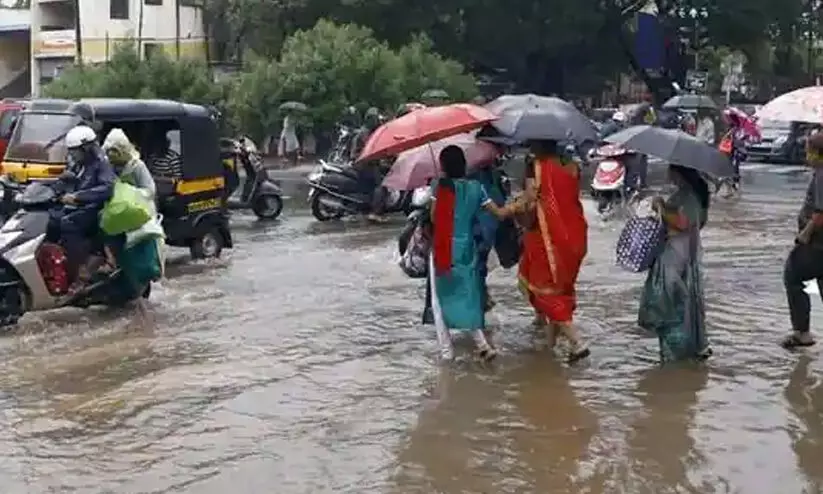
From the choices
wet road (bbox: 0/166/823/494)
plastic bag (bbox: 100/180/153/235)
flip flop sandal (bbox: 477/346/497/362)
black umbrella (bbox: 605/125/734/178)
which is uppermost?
black umbrella (bbox: 605/125/734/178)

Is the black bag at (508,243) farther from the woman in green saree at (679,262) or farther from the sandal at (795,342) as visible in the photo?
the sandal at (795,342)

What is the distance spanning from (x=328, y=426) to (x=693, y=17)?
46.0 meters

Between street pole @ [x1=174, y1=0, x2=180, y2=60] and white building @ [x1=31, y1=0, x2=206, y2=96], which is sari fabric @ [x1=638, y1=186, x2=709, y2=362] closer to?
white building @ [x1=31, y1=0, x2=206, y2=96]

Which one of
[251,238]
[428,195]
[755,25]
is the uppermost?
[755,25]

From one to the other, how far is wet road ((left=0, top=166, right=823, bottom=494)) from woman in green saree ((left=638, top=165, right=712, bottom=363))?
391 millimetres

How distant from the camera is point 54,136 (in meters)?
13.9

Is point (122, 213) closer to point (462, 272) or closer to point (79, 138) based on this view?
point (79, 138)

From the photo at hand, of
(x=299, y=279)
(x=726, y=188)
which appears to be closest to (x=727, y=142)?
(x=726, y=188)

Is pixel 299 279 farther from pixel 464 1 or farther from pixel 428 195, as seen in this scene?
pixel 464 1

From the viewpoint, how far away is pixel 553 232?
27.3 ft

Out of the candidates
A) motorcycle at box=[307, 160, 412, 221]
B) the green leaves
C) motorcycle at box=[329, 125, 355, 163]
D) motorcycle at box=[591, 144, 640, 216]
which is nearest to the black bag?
motorcycle at box=[307, 160, 412, 221]

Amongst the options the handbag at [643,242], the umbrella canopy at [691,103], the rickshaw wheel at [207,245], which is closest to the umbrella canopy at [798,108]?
the handbag at [643,242]

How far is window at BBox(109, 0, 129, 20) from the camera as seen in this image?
52.2m

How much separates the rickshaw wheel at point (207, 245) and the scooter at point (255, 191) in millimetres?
3544
